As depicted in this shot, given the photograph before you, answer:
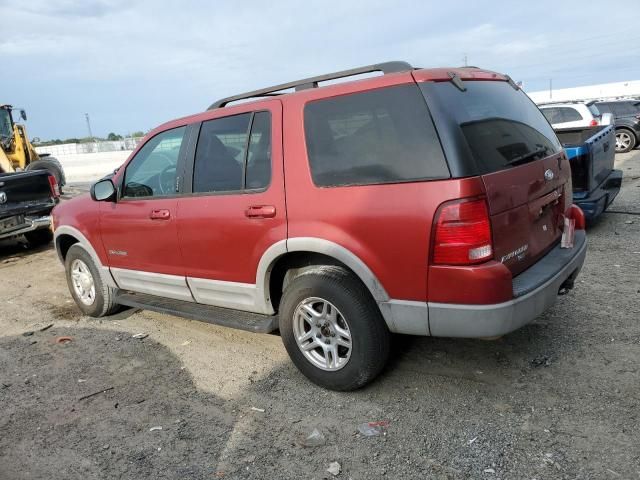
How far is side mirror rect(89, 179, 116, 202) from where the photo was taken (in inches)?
176

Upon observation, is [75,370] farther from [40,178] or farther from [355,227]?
[40,178]

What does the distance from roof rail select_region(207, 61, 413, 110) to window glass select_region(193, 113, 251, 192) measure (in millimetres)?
301

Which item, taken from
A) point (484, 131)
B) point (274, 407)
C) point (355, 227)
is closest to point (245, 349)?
point (274, 407)

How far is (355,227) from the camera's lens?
2.97 m

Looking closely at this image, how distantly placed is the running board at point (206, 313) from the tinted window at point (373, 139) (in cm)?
112

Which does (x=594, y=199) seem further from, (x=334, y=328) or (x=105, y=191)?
(x=105, y=191)

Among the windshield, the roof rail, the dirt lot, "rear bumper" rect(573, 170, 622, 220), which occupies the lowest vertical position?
the dirt lot

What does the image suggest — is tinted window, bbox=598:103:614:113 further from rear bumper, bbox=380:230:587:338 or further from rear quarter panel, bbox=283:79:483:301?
rear quarter panel, bbox=283:79:483:301

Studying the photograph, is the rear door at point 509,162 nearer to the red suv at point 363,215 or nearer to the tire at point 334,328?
the red suv at point 363,215

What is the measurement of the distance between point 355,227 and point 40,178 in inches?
287

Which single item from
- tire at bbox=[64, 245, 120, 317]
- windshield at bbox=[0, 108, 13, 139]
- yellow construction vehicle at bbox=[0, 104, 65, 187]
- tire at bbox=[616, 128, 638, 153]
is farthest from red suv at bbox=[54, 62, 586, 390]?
tire at bbox=[616, 128, 638, 153]

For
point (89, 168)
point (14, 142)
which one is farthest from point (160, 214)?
point (89, 168)

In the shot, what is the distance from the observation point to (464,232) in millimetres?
2645

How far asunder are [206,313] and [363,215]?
1.69 meters
